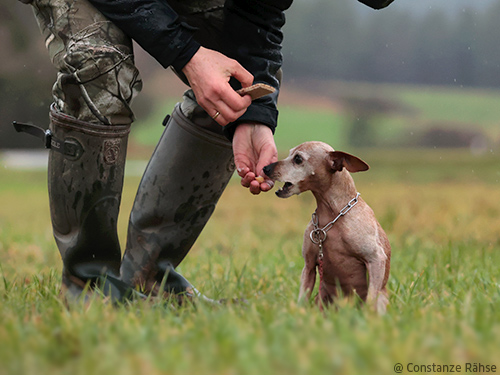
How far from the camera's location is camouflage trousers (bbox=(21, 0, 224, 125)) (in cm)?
247

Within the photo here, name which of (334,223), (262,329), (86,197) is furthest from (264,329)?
(86,197)

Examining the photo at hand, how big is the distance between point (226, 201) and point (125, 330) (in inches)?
340

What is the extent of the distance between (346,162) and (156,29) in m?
0.88

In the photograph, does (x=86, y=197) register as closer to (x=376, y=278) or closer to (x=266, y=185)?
(x=266, y=185)

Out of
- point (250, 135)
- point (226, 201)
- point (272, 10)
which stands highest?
point (272, 10)

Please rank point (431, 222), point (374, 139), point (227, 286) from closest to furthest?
point (227, 286) → point (431, 222) → point (374, 139)

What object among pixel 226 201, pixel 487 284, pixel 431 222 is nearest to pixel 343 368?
pixel 487 284

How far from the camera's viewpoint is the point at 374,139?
66.6 ft

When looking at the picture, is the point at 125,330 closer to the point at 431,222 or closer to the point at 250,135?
the point at 250,135

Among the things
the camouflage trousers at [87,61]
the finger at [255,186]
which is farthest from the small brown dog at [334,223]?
the camouflage trousers at [87,61]

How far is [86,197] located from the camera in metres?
2.61

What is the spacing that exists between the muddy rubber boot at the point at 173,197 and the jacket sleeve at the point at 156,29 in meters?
0.49

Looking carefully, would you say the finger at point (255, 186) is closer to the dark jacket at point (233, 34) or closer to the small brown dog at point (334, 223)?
the small brown dog at point (334, 223)

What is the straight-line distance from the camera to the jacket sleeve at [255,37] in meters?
2.80
